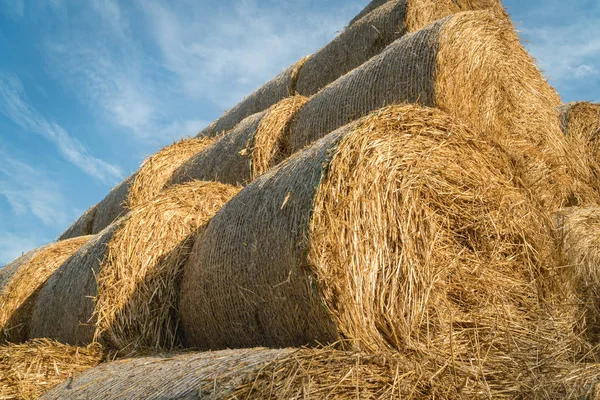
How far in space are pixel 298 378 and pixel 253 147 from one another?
100 inches

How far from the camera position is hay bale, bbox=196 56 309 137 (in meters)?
5.21

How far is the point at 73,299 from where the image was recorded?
10.2ft

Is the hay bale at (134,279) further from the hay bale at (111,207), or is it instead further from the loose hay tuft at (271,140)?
the hay bale at (111,207)

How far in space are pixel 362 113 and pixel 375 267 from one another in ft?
4.32

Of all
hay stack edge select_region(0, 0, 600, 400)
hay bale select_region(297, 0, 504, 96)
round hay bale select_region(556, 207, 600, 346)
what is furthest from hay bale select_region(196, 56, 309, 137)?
round hay bale select_region(556, 207, 600, 346)

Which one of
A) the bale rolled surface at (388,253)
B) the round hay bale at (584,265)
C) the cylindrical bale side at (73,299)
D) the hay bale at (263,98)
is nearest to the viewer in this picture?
the bale rolled surface at (388,253)

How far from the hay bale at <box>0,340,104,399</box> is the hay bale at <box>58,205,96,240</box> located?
3621 millimetres

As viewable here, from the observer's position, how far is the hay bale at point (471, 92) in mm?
2877

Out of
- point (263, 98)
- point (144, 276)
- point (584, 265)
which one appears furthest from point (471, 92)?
point (263, 98)

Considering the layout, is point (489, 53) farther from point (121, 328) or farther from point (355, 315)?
point (121, 328)

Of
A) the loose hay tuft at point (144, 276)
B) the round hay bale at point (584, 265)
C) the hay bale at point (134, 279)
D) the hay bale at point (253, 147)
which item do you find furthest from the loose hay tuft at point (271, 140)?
the round hay bale at point (584, 265)

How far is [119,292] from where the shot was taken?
291 cm

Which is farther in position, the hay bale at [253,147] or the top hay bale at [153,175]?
the top hay bale at [153,175]

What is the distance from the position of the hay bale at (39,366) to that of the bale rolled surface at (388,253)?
529mm
